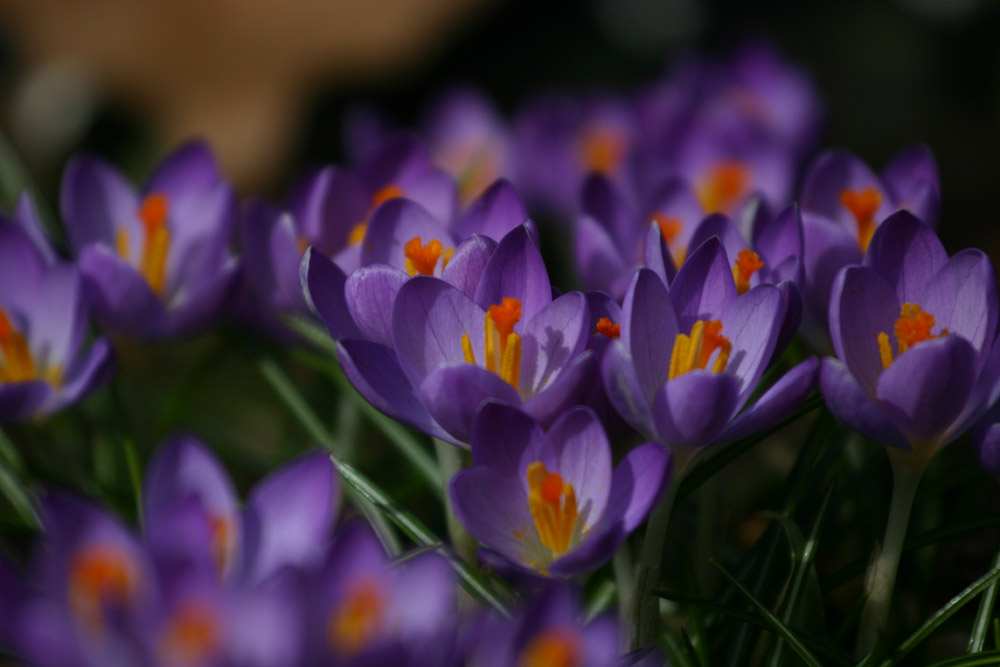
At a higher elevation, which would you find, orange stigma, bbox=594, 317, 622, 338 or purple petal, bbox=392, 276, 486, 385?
purple petal, bbox=392, 276, 486, 385

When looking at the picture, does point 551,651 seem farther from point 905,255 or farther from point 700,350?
point 905,255

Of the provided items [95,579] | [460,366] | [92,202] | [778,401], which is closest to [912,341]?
[778,401]

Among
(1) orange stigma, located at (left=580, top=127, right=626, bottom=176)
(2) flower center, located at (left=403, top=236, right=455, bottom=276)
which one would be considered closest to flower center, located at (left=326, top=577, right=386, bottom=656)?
(2) flower center, located at (left=403, top=236, right=455, bottom=276)

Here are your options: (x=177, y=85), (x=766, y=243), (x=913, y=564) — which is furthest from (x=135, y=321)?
(x=177, y=85)

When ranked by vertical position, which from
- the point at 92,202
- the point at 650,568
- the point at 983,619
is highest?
the point at 92,202

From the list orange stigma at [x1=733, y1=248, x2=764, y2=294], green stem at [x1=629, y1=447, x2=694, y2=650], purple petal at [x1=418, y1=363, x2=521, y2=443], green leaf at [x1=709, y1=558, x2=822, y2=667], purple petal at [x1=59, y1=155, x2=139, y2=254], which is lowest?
green leaf at [x1=709, y1=558, x2=822, y2=667]

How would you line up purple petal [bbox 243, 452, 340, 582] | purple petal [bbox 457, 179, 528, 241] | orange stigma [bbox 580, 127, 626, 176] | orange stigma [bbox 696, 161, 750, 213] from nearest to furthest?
purple petal [bbox 243, 452, 340, 582]
purple petal [bbox 457, 179, 528, 241]
orange stigma [bbox 696, 161, 750, 213]
orange stigma [bbox 580, 127, 626, 176]

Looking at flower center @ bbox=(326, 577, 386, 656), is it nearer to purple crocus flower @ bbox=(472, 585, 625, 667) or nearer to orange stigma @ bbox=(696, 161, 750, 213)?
purple crocus flower @ bbox=(472, 585, 625, 667)
